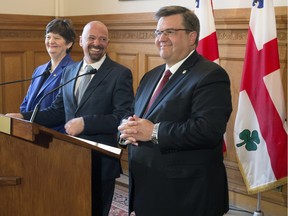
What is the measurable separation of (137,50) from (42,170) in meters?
2.69

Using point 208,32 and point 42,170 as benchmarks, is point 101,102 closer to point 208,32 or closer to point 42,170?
point 42,170

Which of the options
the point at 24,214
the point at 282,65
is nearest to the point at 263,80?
the point at 282,65

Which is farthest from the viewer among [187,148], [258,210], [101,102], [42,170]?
[258,210]

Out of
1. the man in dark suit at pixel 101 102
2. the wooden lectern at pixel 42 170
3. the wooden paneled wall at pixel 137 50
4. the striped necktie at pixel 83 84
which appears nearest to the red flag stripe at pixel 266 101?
the wooden paneled wall at pixel 137 50

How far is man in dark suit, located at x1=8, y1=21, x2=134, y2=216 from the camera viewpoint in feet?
7.34

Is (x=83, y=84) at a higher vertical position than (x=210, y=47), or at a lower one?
lower

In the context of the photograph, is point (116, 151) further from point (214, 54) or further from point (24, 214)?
point (214, 54)

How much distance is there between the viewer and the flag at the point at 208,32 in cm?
324

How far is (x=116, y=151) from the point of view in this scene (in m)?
1.58

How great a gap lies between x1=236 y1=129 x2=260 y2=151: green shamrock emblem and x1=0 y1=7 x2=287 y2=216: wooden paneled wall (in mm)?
440

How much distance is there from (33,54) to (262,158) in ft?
9.43

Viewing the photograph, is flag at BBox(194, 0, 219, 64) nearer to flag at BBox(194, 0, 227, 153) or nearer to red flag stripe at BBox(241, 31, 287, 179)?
flag at BBox(194, 0, 227, 153)

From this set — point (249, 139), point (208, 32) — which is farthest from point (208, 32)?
point (249, 139)

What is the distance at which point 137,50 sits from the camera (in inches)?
167
